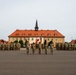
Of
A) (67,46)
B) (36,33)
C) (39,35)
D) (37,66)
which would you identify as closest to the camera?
(37,66)

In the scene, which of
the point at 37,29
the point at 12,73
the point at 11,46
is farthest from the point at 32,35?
the point at 12,73

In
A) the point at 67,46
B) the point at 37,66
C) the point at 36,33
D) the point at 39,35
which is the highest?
the point at 36,33

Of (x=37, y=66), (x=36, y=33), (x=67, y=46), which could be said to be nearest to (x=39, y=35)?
(x=36, y=33)

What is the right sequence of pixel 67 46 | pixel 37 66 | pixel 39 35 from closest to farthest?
1. pixel 37 66
2. pixel 67 46
3. pixel 39 35

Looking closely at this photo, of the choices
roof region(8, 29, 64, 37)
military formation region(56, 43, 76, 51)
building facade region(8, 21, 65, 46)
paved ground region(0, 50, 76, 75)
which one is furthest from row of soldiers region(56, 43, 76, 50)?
roof region(8, 29, 64, 37)

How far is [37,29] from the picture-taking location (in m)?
160

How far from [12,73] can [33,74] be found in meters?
0.94

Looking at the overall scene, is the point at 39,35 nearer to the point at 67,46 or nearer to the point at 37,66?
the point at 67,46

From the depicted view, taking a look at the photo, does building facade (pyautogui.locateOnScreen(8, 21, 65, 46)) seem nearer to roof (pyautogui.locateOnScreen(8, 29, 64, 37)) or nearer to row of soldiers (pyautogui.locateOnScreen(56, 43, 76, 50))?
roof (pyautogui.locateOnScreen(8, 29, 64, 37))

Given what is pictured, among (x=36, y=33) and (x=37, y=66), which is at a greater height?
(x=36, y=33)

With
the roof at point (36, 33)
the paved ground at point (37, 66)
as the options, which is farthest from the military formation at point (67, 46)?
the roof at point (36, 33)

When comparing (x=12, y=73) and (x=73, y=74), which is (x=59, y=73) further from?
(x=12, y=73)

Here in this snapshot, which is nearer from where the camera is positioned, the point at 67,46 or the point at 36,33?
the point at 67,46

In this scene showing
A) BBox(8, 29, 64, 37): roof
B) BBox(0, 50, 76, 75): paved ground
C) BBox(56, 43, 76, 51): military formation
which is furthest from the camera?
BBox(8, 29, 64, 37): roof
